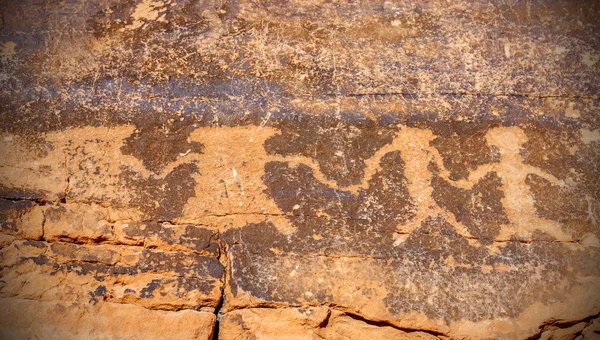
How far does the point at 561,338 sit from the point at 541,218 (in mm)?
A: 361

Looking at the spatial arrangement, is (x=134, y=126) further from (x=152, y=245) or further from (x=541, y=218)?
(x=541, y=218)

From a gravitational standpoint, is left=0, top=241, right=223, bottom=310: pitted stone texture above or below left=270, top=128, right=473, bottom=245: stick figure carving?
below

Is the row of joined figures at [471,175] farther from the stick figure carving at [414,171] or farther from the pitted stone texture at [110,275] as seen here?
the pitted stone texture at [110,275]

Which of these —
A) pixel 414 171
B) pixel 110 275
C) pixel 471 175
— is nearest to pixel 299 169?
pixel 414 171

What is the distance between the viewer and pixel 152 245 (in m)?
1.45

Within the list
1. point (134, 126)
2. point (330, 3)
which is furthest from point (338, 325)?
point (330, 3)

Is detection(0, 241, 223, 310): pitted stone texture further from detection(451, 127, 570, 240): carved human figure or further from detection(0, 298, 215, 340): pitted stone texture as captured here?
detection(451, 127, 570, 240): carved human figure

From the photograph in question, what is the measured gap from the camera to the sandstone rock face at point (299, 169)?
139 cm

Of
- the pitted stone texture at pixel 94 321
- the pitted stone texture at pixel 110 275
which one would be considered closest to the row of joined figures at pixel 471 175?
the pitted stone texture at pixel 110 275

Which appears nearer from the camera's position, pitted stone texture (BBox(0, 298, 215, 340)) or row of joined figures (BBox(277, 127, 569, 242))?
pitted stone texture (BBox(0, 298, 215, 340))

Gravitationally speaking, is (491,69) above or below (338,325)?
above

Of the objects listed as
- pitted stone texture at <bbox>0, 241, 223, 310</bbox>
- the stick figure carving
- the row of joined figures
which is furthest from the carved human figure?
pitted stone texture at <bbox>0, 241, 223, 310</bbox>

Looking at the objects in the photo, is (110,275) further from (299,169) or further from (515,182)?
(515,182)

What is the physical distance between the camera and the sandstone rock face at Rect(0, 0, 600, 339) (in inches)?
54.6
